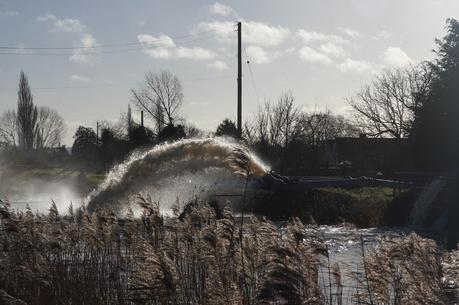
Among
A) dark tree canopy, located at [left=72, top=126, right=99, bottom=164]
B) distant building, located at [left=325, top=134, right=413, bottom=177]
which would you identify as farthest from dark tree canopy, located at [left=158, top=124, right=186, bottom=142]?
dark tree canopy, located at [left=72, top=126, right=99, bottom=164]

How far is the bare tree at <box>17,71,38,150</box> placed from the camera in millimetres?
92125

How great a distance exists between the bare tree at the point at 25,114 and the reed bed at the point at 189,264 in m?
83.6

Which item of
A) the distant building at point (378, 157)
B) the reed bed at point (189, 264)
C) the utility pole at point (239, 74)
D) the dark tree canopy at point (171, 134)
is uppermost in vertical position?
the utility pole at point (239, 74)

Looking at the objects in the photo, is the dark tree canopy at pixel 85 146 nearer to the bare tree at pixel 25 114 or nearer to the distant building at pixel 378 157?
the bare tree at pixel 25 114

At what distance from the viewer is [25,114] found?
305 feet

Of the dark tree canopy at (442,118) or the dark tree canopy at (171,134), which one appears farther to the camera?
the dark tree canopy at (171,134)

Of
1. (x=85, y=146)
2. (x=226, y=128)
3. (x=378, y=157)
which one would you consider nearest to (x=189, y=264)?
(x=226, y=128)

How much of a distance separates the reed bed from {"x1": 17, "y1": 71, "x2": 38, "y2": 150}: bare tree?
8364cm

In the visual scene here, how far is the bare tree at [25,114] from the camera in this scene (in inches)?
3627

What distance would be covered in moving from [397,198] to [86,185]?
25.3m

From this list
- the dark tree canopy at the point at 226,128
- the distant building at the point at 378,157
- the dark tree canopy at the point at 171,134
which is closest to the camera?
the dark tree canopy at the point at 226,128

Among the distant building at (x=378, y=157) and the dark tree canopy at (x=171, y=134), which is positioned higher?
the dark tree canopy at (x=171, y=134)

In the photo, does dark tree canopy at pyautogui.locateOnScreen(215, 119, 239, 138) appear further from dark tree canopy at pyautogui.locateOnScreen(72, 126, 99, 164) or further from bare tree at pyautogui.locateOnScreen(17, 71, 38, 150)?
bare tree at pyautogui.locateOnScreen(17, 71, 38, 150)

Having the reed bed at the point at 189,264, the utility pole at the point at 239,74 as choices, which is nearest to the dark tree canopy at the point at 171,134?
the utility pole at the point at 239,74
